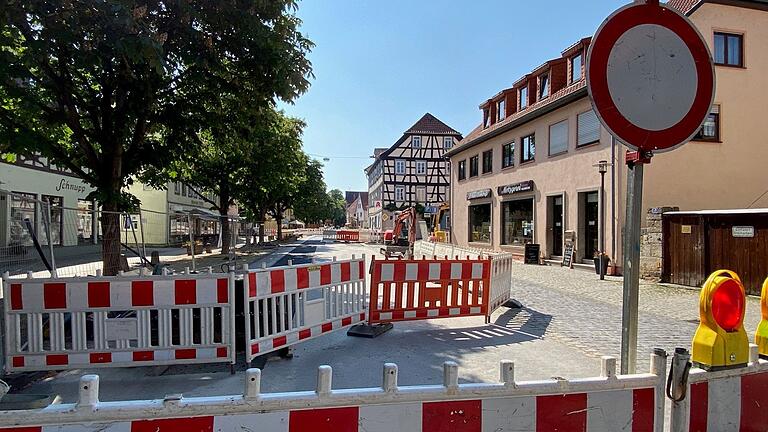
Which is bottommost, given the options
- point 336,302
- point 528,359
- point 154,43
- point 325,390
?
point 528,359

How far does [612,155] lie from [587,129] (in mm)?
1819

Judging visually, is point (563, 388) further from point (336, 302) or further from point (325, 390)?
point (336, 302)

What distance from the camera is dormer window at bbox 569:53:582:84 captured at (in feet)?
58.4

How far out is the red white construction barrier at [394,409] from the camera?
5.76 ft

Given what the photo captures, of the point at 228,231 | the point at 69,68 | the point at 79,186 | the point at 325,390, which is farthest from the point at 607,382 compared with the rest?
the point at 79,186

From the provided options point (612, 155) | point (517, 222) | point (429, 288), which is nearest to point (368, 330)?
point (429, 288)

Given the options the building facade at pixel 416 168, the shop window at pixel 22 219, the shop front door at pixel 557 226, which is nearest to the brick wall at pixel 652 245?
the shop front door at pixel 557 226

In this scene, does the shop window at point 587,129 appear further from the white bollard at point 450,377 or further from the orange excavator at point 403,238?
the white bollard at point 450,377

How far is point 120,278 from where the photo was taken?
183 inches

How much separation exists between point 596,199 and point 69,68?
15.3 m

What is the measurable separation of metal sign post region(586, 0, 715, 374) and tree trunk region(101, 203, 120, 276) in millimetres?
8232

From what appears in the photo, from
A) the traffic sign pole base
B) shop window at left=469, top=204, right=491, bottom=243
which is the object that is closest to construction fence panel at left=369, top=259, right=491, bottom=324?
the traffic sign pole base

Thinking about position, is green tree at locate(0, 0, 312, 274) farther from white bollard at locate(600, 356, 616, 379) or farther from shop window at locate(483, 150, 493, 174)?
shop window at locate(483, 150, 493, 174)

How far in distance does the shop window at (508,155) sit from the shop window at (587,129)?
522 centimetres
